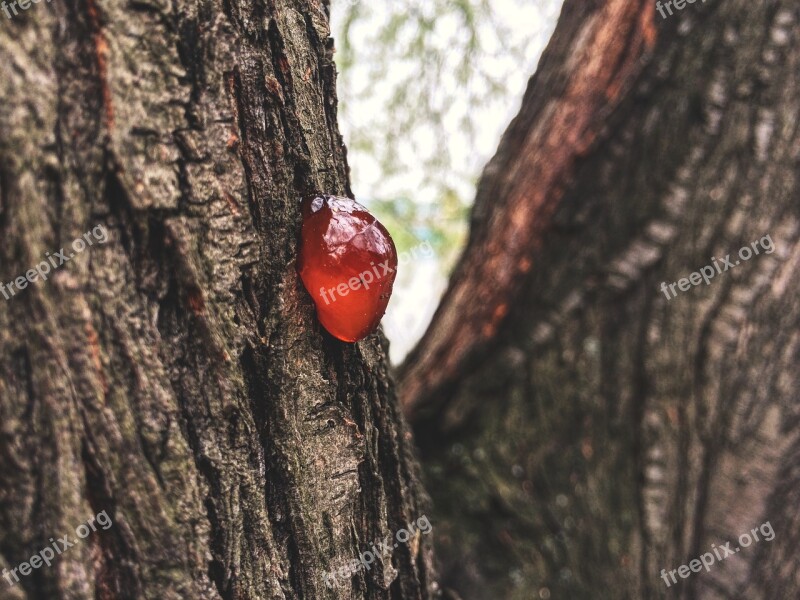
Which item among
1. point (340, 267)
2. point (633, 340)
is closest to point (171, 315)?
point (340, 267)

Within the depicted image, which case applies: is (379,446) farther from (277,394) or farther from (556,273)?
(556,273)

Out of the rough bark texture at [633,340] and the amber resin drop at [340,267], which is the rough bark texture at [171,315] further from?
the rough bark texture at [633,340]

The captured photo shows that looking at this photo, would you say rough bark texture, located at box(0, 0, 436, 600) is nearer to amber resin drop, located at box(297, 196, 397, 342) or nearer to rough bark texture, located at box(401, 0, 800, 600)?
amber resin drop, located at box(297, 196, 397, 342)

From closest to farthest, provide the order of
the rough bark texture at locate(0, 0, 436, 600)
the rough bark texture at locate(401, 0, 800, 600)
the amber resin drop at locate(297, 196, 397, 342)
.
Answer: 1. the rough bark texture at locate(0, 0, 436, 600)
2. the amber resin drop at locate(297, 196, 397, 342)
3. the rough bark texture at locate(401, 0, 800, 600)

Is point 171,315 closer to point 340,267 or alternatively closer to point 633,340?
point 340,267

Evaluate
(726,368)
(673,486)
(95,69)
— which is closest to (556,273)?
(726,368)

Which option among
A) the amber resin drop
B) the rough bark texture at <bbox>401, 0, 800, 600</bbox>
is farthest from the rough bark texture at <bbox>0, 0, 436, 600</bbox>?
the rough bark texture at <bbox>401, 0, 800, 600</bbox>
